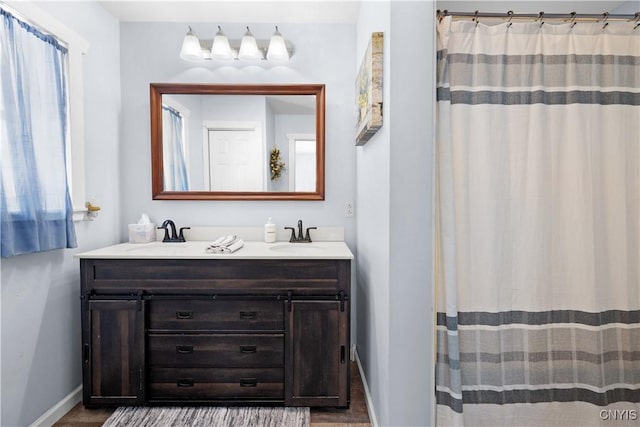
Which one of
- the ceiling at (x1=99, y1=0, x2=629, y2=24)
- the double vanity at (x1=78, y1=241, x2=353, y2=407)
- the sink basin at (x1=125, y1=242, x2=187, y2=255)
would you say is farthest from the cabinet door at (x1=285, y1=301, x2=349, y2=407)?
the ceiling at (x1=99, y1=0, x2=629, y2=24)

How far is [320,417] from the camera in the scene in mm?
2006

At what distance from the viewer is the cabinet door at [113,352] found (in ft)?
6.53

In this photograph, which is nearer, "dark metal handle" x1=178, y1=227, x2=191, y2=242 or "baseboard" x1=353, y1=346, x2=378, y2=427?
"baseboard" x1=353, y1=346, x2=378, y2=427

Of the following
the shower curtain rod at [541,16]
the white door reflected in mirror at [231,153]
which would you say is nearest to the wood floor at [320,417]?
the white door reflected in mirror at [231,153]

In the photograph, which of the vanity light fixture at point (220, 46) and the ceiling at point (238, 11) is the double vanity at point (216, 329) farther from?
the ceiling at point (238, 11)

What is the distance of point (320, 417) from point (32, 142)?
82.7 inches

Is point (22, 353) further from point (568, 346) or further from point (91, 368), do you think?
point (568, 346)

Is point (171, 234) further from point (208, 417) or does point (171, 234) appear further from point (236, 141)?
point (208, 417)

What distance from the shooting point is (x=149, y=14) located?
2514 mm

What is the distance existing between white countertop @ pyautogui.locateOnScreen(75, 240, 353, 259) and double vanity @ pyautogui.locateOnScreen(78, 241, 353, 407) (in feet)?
0.05

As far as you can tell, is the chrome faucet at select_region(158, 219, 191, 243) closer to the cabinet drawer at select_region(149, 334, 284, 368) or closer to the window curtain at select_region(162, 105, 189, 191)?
the window curtain at select_region(162, 105, 189, 191)

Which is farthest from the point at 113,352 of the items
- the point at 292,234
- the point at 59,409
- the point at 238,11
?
the point at 238,11

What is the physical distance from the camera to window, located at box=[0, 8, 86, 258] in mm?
1617

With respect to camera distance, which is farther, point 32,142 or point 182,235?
point 182,235
